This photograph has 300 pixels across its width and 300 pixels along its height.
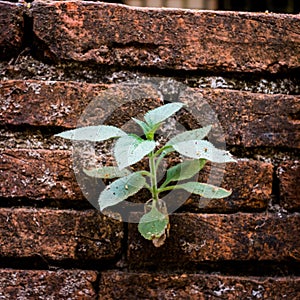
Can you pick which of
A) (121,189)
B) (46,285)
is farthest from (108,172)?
(46,285)

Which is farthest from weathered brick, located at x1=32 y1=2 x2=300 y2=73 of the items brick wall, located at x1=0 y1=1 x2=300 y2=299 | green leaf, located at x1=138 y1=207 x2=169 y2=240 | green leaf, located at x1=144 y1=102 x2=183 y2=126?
green leaf, located at x1=138 y1=207 x2=169 y2=240

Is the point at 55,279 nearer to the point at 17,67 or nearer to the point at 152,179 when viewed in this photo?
the point at 152,179

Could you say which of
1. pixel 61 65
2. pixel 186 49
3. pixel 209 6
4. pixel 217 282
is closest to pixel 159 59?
pixel 186 49

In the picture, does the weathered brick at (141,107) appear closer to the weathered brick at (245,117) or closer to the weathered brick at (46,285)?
the weathered brick at (245,117)

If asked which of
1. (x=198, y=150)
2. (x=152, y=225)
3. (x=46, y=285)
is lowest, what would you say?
(x=46, y=285)

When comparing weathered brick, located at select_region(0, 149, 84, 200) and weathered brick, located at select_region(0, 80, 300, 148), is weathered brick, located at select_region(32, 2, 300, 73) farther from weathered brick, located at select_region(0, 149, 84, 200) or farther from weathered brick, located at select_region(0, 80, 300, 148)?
weathered brick, located at select_region(0, 149, 84, 200)

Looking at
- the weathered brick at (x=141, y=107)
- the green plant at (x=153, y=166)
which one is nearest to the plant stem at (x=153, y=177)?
the green plant at (x=153, y=166)

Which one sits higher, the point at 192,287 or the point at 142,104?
the point at 142,104

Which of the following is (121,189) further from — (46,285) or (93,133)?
(46,285)
